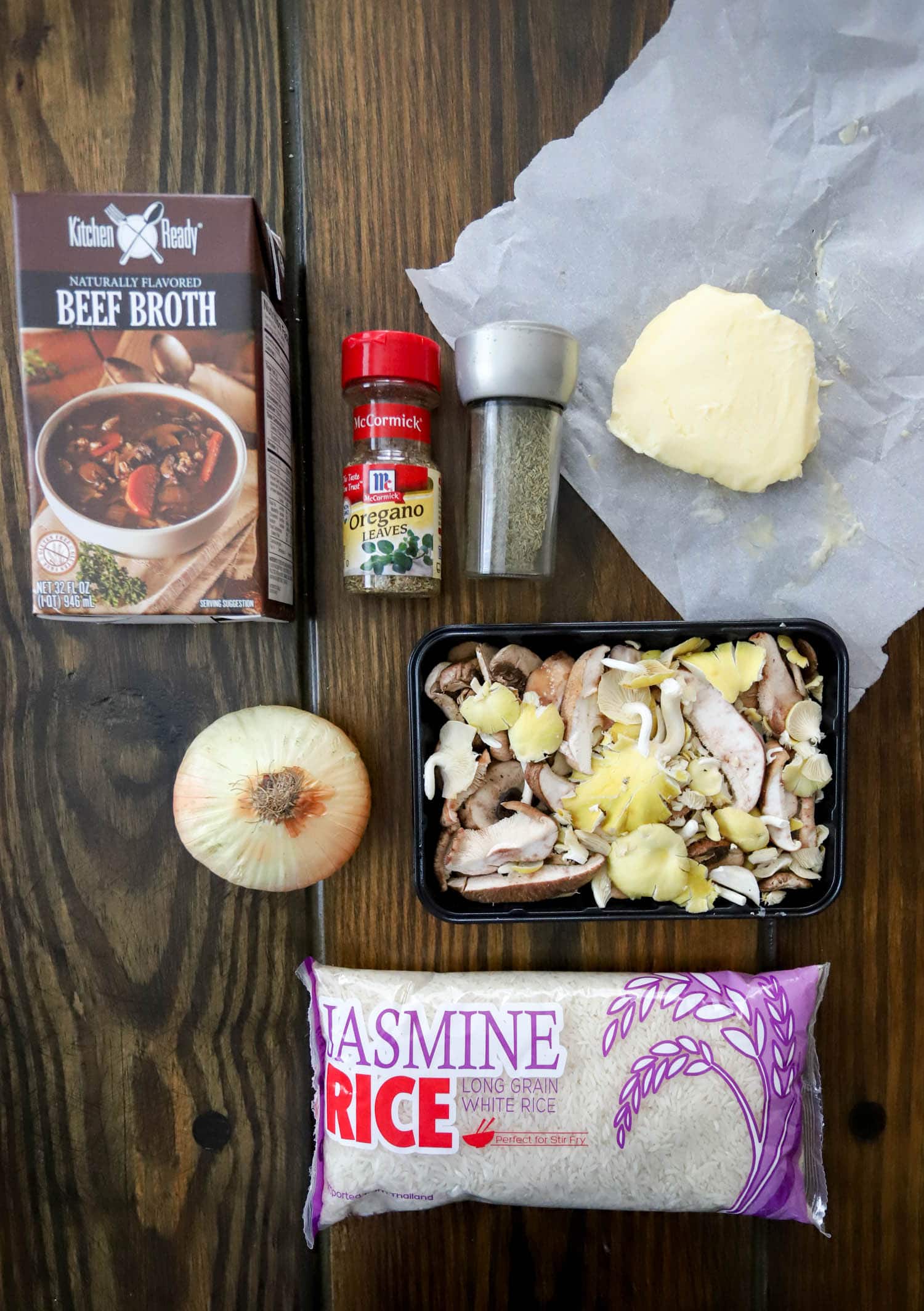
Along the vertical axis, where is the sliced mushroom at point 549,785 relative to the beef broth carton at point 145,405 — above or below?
below

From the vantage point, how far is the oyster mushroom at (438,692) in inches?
27.2

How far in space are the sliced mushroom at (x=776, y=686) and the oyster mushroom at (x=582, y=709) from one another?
14cm

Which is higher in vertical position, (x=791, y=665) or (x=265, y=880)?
(x=791, y=665)

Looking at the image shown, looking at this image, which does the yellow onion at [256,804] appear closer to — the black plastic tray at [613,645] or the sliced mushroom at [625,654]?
the black plastic tray at [613,645]

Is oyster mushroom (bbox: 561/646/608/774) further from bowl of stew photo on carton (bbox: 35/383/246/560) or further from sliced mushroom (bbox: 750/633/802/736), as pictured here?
bowl of stew photo on carton (bbox: 35/383/246/560)

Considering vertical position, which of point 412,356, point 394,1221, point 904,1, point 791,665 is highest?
point 904,1

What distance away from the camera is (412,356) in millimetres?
651

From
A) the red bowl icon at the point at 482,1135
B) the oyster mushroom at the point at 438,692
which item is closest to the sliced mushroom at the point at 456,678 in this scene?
the oyster mushroom at the point at 438,692

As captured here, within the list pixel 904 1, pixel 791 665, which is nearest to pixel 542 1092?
pixel 791 665

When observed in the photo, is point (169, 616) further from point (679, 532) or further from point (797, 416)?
point (797, 416)

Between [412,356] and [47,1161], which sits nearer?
[412,356]

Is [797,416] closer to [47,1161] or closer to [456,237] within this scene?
[456,237]

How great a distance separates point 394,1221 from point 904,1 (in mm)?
1185

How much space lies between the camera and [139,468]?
2.02 feet
